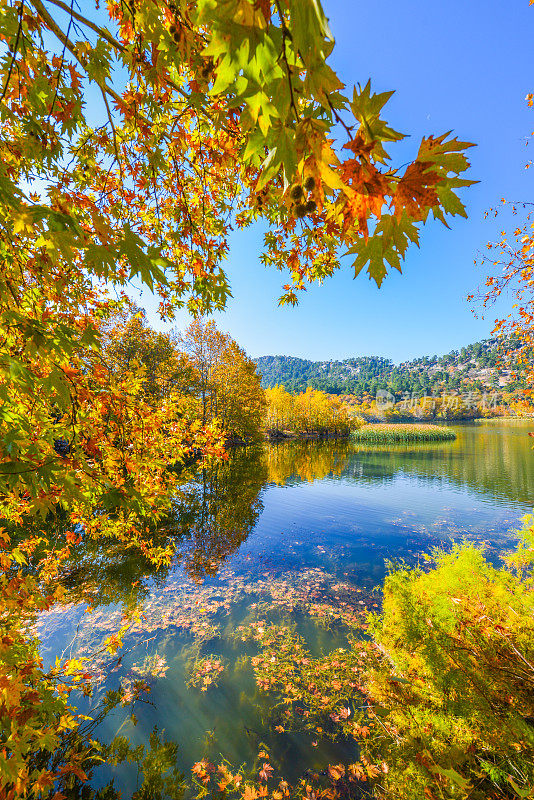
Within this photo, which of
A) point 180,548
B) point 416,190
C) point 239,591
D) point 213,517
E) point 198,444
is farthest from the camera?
point 213,517

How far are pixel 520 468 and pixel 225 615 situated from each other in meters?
22.9

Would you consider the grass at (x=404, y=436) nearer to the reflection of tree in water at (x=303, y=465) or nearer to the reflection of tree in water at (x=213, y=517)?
the reflection of tree in water at (x=303, y=465)

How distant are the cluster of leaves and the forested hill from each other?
39.8m

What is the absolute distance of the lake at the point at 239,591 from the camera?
345 cm

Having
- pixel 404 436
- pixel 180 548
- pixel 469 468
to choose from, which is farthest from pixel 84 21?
pixel 404 436

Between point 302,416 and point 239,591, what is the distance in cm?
3580

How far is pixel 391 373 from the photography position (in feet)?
479

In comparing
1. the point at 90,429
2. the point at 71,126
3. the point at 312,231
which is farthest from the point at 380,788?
the point at 71,126

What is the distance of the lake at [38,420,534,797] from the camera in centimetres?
345

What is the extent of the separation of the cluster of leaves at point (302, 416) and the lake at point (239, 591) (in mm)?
25516

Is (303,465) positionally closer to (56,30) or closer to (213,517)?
(213,517)

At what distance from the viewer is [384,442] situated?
38125 millimetres

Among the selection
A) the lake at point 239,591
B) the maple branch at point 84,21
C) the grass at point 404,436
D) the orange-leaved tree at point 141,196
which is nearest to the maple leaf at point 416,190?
the orange-leaved tree at point 141,196

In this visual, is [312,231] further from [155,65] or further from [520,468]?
[520,468]
